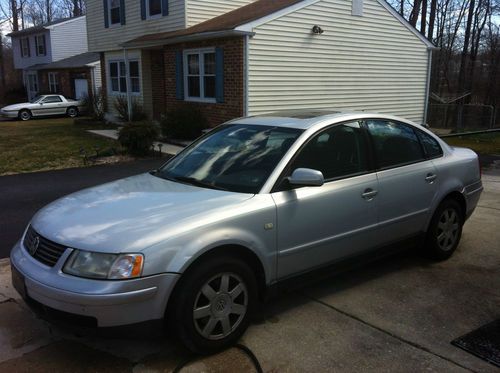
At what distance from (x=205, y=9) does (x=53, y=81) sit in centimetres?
2015

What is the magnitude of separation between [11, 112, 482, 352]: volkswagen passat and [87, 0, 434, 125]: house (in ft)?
28.2

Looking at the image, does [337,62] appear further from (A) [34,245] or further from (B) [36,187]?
(A) [34,245]

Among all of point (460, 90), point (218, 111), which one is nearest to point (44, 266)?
point (218, 111)

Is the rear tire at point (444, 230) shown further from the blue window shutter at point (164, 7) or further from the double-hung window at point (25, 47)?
the double-hung window at point (25, 47)

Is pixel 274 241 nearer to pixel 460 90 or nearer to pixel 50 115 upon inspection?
pixel 50 115

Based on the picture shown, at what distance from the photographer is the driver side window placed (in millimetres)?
3791

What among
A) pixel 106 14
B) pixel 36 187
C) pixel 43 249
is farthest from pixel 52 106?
pixel 43 249

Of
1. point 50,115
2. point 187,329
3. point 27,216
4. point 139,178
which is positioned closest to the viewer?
point 187,329

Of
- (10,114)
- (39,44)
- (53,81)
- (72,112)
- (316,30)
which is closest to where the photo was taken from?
(316,30)

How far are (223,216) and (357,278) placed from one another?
1882 mm

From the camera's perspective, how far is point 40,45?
33.5 meters

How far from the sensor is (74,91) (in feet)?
97.5

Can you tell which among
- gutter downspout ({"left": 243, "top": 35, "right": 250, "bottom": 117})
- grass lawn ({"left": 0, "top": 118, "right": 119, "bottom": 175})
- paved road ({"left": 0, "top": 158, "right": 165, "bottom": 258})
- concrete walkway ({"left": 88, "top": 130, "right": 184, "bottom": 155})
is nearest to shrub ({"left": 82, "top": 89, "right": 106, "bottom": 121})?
grass lawn ({"left": 0, "top": 118, "right": 119, "bottom": 175})

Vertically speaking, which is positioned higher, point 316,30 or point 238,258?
point 316,30
